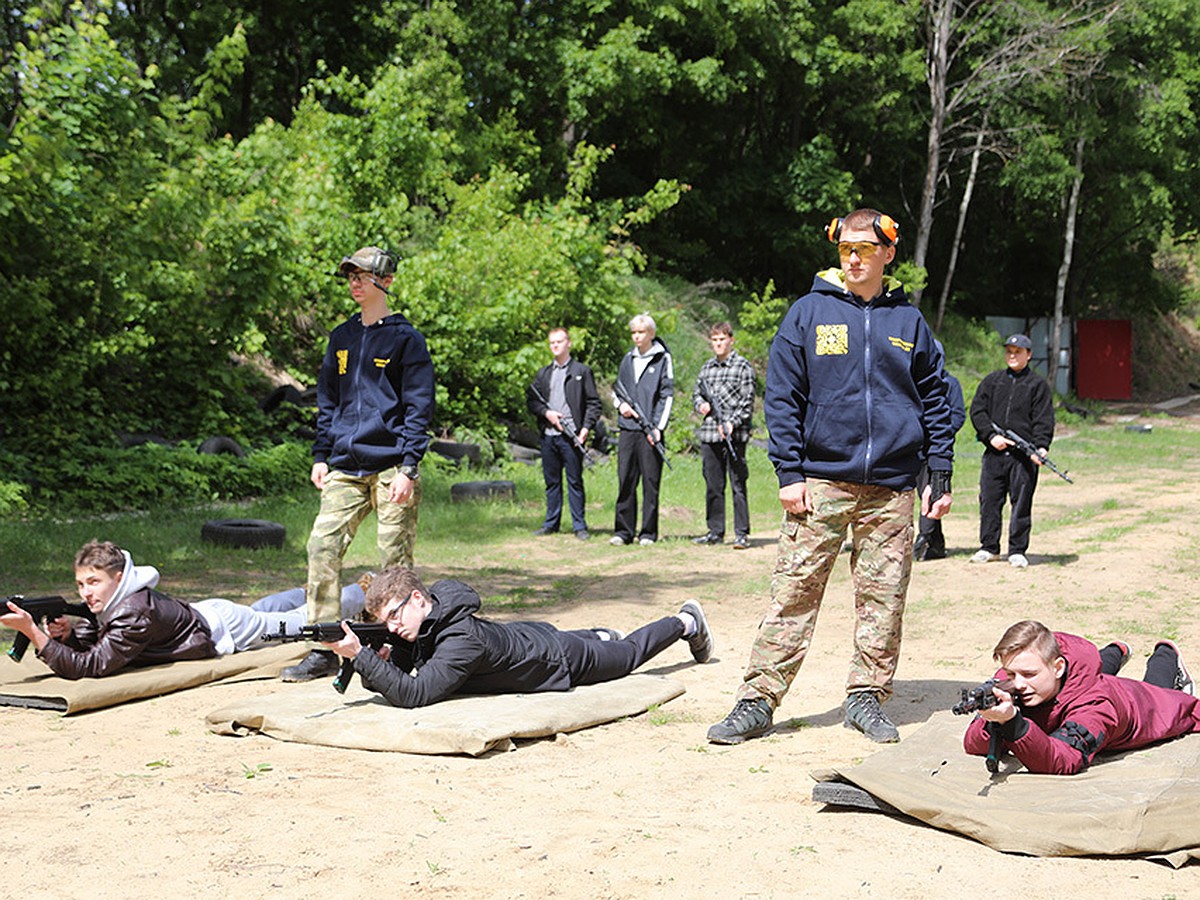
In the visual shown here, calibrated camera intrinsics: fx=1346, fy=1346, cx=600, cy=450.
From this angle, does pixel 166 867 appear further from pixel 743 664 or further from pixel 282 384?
pixel 282 384

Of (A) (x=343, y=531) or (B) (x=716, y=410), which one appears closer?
(A) (x=343, y=531)

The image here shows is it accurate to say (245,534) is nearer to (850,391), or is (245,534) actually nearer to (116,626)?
(116,626)

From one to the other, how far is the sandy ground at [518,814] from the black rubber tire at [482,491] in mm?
7955

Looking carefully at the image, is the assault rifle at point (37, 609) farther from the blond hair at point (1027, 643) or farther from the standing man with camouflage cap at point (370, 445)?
the blond hair at point (1027, 643)

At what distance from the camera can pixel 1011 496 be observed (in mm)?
11797

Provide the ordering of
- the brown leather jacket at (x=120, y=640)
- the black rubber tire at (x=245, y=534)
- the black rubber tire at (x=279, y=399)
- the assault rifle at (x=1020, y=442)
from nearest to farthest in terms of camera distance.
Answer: the brown leather jacket at (x=120, y=640), the assault rifle at (x=1020, y=442), the black rubber tire at (x=245, y=534), the black rubber tire at (x=279, y=399)

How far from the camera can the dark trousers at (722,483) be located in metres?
13.1

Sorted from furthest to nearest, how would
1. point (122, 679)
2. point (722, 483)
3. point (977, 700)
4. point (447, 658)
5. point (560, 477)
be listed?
point (560, 477)
point (722, 483)
point (122, 679)
point (447, 658)
point (977, 700)

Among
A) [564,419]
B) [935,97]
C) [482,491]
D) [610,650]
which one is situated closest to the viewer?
[610,650]

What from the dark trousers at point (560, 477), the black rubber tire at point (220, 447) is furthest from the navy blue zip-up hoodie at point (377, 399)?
the black rubber tire at point (220, 447)

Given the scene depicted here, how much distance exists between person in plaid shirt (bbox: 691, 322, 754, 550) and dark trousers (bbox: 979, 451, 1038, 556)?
89.9 inches

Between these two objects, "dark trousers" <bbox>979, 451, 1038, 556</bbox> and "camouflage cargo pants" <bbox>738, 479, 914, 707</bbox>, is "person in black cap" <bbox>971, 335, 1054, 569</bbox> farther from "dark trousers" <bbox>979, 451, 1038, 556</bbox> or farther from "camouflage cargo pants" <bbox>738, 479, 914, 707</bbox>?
"camouflage cargo pants" <bbox>738, 479, 914, 707</bbox>

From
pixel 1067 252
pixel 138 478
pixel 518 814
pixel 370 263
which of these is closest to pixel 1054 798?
pixel 518 814

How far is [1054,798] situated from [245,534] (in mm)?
8811
